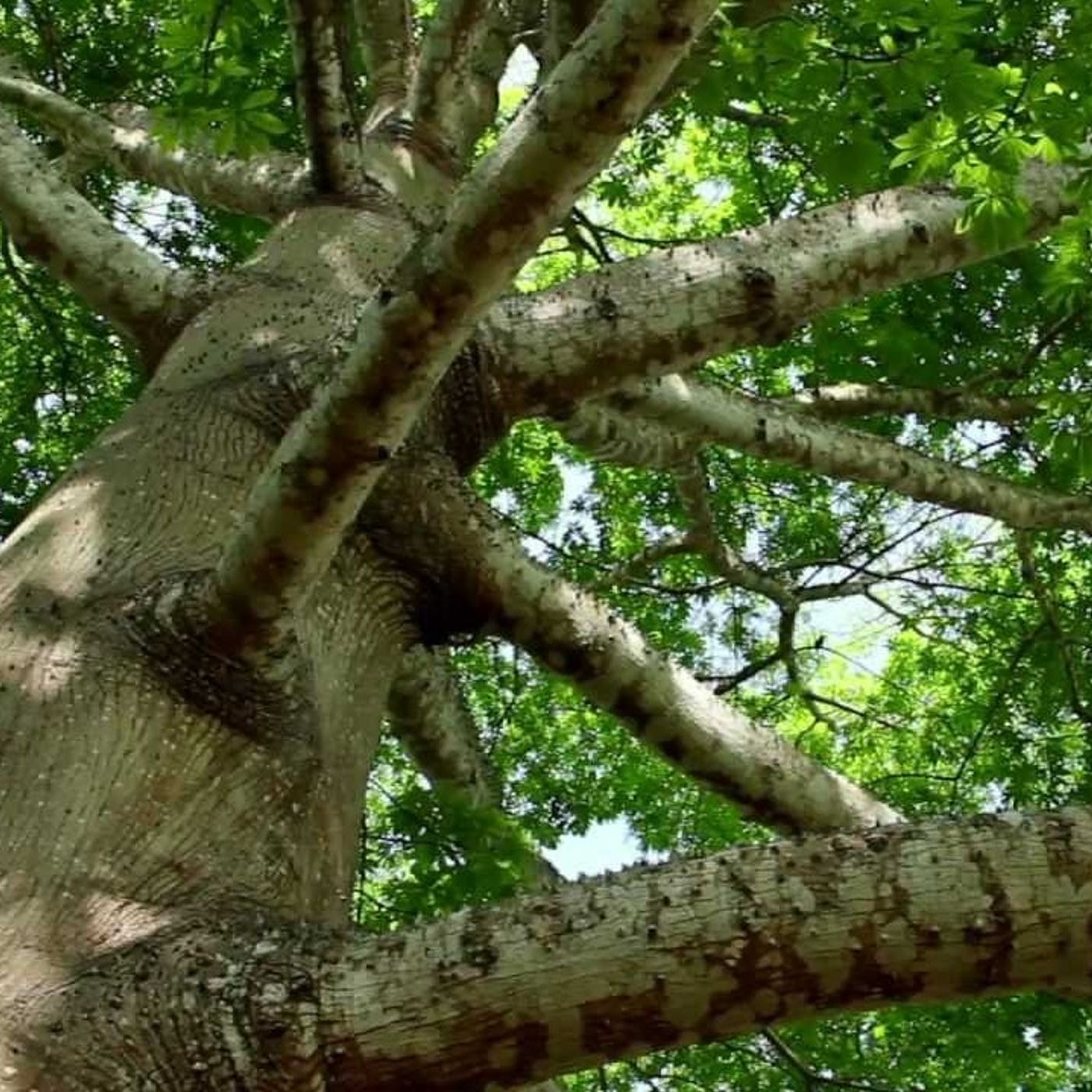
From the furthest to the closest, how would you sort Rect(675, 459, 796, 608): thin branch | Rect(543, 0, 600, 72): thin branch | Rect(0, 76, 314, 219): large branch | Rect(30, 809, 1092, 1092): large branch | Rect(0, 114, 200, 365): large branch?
Rect(675, 459, 796, 608): thin branch → Rect(0, 76, 314, 219): large branch → Rect(543, 0, 600, 72): thin branch → Rect(0, 114, 200, 365): large branch → Rect(30, 809, 1092, 1092): large branch

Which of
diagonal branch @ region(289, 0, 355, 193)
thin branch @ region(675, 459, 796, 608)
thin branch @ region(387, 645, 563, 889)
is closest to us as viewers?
diagonal branch @ region(289, 0, 355, 193)

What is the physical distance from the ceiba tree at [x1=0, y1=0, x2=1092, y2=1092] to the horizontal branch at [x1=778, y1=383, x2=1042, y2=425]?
4.46 ft

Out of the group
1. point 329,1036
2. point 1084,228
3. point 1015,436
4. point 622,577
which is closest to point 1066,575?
point 1015,436

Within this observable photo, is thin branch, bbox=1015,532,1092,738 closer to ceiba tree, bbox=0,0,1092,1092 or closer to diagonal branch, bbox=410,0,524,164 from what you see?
ceiba tree, bbox=0,0,1092,1092

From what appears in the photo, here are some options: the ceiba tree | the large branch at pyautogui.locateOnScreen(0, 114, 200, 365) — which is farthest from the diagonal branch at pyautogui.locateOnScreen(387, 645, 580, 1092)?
the large branch at pyautogui.locateOnScreen(0, 114, 200, 365)

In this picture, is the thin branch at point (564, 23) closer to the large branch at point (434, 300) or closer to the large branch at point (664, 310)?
the large branch at point (664, 310)

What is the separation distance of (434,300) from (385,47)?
3.88 metres

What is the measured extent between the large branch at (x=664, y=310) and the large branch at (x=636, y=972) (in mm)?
1661

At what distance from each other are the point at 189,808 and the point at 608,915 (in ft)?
2.60

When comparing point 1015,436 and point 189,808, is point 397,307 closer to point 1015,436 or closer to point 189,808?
point 189,808

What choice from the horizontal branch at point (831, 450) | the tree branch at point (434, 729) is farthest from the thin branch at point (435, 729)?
the horizontal branch at point (831, 450)

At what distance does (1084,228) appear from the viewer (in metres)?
3.75

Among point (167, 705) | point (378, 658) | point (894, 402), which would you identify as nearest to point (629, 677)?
point (378, 658)

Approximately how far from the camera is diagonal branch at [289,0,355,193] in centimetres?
319
